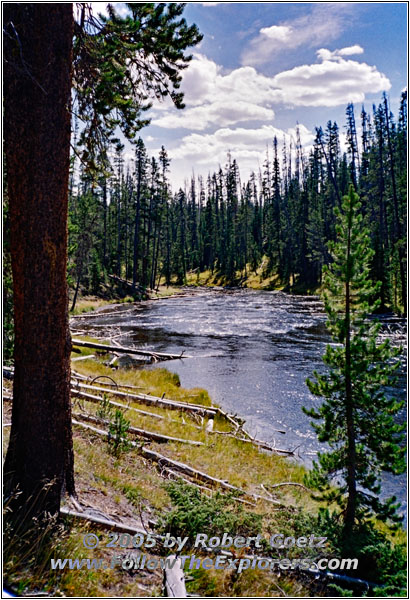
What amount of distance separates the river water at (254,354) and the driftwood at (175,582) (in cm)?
677

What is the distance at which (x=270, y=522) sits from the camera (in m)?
6.78

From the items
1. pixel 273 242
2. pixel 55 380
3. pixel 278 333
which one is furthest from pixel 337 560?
pixel 273 242

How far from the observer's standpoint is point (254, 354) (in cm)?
2241

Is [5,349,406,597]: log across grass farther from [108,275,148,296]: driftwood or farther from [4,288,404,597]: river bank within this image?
[108,275,148,296]: driftwood

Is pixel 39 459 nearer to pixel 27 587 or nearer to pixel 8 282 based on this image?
pixel 27 587

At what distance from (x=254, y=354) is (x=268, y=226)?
2578 inches

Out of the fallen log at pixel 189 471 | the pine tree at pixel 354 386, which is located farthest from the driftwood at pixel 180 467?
the pine tree at pixel 354 386

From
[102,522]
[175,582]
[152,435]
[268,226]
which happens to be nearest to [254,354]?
[152,435]

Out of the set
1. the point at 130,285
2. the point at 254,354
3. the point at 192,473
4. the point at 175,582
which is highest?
the point at 130,285

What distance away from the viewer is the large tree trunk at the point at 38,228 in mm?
4617

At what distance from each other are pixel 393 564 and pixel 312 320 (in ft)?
90.3

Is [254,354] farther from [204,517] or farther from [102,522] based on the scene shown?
[102,522]

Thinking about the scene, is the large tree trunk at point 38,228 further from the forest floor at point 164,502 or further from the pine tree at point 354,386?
the pine tree at point 354,386

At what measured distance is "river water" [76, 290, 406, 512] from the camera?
13328 mm
